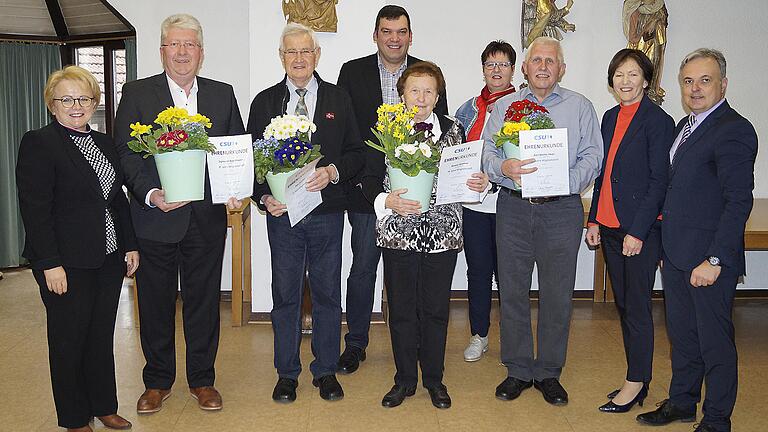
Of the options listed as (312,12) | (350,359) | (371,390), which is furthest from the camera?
(312,12)

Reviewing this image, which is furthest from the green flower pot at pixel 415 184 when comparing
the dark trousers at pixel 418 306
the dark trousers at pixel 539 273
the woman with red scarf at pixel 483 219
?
the woman with red scarf at pixel 483 219

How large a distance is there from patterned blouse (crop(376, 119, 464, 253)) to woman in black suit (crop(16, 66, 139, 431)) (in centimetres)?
118

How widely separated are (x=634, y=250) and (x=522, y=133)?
2.37 feet

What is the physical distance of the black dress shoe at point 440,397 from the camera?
3.56 metres

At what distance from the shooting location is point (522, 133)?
3266mm

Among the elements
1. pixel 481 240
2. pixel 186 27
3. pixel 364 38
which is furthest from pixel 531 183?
pixel 364 38

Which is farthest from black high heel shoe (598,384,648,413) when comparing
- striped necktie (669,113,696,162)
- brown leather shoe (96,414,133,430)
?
brown leather shoe (96,414,133,430)

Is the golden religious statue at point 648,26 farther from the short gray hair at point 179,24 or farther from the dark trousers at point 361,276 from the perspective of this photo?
the short gray hair at point 179,24

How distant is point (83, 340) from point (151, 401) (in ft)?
1.87

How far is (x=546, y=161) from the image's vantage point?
329cm

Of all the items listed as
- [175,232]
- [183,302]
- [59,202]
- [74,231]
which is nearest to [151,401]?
[183,302]

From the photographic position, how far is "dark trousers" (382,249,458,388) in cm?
345

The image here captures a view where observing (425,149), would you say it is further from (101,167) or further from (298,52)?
(101,167)

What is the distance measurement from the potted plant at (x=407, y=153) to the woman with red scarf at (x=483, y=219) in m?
0.84
